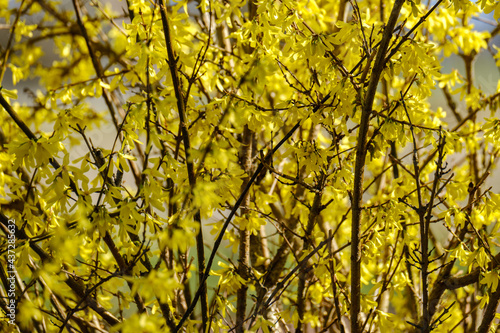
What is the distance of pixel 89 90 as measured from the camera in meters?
1.68

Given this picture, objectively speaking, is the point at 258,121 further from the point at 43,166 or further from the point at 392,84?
the point at 392,84

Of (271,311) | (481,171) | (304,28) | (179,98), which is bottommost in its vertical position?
(271,311)

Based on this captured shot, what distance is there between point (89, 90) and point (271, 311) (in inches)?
42.3

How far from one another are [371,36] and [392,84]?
1401 mm

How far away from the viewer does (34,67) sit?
8.99 ft

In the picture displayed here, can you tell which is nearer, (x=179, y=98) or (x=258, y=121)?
(x=179, y=98)

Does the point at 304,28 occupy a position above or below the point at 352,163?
above

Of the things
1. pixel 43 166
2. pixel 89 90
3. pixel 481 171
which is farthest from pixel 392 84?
pixel 43 166

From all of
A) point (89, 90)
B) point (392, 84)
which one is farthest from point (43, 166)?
point (392, 84)

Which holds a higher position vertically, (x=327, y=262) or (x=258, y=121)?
(x=258, y=121)

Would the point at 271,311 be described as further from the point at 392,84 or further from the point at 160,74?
the point at 392,84

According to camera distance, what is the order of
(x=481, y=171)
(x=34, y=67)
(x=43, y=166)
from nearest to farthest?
(x=43, y=166) < (x=481, y=171) < (x=34, y=67)

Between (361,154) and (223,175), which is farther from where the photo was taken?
(223,175)

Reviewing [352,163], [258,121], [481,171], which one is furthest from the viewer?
[481,171]
